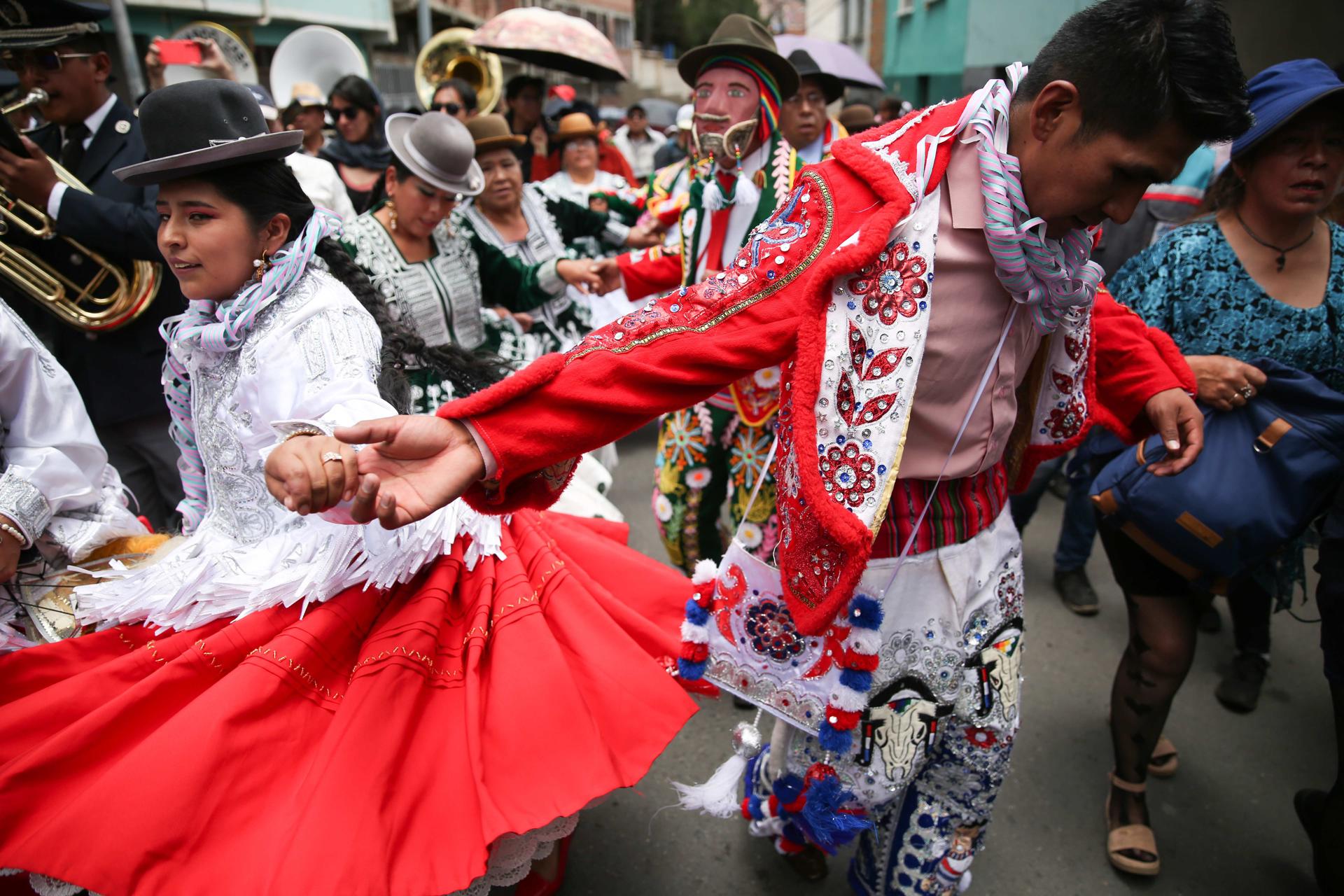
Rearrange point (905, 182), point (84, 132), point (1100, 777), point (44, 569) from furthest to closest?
1. point (84, 132)
2. point (1100, 777)
3. point (44, 569)
4. point (905, 182)

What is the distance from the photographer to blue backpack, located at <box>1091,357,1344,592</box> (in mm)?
2152

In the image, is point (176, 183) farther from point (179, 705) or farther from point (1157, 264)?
point (1157, 264)

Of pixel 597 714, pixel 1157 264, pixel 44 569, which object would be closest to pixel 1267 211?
pixel 1157 264

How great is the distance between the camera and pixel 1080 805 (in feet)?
9.04

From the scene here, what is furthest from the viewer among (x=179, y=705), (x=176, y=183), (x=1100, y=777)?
(x=1100, y=777)

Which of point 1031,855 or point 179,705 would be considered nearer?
point 179,705

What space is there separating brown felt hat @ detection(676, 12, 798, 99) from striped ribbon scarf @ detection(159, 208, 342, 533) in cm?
168

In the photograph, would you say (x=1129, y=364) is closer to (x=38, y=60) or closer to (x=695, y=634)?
(x=695, y=634)

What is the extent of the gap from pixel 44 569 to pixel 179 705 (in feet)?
2.08

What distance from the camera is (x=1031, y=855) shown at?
255 cm

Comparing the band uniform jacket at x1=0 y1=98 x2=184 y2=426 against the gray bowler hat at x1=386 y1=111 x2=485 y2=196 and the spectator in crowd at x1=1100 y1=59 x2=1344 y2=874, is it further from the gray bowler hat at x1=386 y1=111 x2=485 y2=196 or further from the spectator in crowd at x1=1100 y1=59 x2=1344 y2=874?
the spectator in crowd at x1=1100 y1=59 x2=1344 y2=874

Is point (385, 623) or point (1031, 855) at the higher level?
point (385, 623)

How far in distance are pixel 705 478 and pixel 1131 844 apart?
1.81 metres

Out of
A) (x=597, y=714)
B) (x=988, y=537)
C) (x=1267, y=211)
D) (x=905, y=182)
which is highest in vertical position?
(x=905, y=182)
